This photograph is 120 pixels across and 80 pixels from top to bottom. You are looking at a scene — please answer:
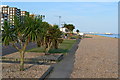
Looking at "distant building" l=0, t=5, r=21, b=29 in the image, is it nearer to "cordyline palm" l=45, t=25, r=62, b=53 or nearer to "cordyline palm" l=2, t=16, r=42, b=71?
"cordyline palm" l=2, t=16, r=42, b=71

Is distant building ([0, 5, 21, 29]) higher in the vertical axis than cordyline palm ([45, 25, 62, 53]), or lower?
higher

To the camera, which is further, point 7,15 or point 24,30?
point 7,15

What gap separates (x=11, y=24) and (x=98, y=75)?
5.39 metres

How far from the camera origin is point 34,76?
921 centimetres

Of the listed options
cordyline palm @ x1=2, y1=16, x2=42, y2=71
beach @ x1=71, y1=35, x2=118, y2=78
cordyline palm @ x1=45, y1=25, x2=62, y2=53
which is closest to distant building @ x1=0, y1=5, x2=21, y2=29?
cordyline palm @ x1=2, y1=16, x2=42, y2=71

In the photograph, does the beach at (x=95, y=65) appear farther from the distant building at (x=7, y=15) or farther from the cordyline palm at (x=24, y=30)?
the distant building at (x=7, y=15)

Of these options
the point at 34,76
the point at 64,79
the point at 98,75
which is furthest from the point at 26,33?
the point at 98,75

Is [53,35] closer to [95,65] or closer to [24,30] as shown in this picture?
[95,65]

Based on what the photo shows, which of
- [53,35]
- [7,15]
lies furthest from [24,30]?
[7,15]

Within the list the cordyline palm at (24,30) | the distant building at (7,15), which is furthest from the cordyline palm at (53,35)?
the cordyline palm at (24,30)

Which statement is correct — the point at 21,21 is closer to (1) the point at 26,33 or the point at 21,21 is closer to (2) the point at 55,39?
(1) the point at 26,33

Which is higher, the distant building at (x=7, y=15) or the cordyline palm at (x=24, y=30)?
the distant building at (x=7, y=15)

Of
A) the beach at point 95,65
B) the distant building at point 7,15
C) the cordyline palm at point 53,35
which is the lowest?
the beach at point 95,65

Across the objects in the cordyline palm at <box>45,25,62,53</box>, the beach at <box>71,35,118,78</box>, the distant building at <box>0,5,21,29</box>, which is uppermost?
the distant building at <box>0,5,21,29</box>
